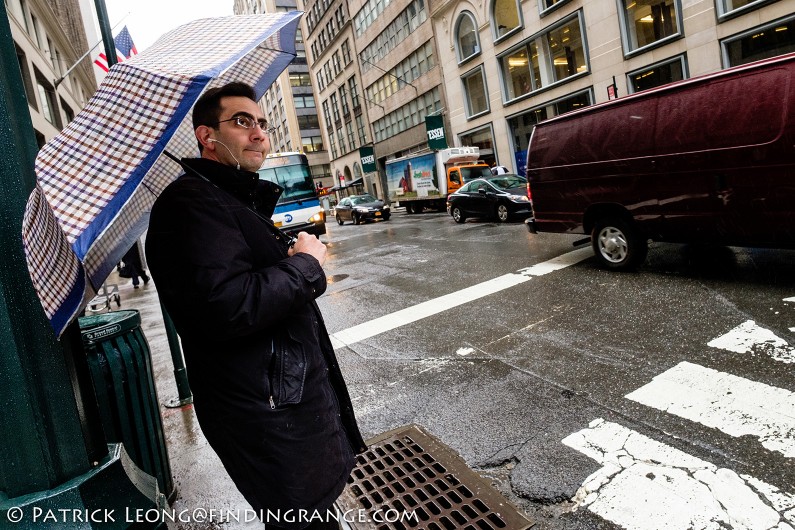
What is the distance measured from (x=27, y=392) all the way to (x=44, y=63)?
3390 cm

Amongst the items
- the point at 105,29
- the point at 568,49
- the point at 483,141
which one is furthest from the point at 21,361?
the point at 483,141

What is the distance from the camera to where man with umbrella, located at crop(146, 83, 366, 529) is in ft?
5.10

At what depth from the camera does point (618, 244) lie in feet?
23.3

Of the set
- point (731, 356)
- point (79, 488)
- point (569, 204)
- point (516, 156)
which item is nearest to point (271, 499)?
point (79, 488)

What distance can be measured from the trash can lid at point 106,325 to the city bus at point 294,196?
50.7ft

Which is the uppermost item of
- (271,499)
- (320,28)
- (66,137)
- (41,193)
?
(320,28)

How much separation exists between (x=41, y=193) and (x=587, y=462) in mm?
2920

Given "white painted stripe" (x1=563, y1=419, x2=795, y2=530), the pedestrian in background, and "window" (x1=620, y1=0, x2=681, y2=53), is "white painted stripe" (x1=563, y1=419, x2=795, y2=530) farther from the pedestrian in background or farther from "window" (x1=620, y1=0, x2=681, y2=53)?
"window" (x1=620, y1=0, x2=681, y2=53)

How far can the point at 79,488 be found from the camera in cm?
158

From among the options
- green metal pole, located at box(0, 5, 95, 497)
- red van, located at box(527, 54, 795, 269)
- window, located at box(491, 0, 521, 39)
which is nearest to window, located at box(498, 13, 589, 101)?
window, located at box(491, 0, 521, 39)

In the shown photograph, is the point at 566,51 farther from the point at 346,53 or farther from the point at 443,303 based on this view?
the point at 346,53

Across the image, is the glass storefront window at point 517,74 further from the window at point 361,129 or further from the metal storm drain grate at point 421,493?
the metal storm drain grate at point 421,493

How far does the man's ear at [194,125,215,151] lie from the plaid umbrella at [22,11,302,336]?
18 cm

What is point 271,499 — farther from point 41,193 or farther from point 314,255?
point 41,193
